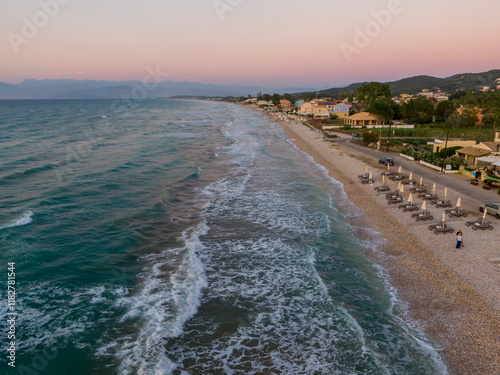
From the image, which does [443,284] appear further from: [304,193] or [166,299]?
[304,193]

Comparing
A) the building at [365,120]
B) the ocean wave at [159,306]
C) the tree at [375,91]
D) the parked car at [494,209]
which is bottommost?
the ocean wave at [159,306]

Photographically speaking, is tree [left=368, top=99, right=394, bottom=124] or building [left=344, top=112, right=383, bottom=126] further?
building [left=344, top=112, right=383, bottom=126]

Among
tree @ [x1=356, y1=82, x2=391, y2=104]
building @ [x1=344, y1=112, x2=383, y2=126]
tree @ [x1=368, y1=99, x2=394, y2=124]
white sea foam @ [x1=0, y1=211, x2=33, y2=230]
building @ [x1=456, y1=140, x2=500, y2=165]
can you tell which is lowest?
white sea foam @ [x1=0, y1=211, x2=33, y2=230]

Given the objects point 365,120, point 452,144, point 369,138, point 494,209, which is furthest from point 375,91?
point 494,209

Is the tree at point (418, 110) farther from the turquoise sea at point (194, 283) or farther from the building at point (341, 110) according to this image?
the turquoise sea at point (194, 283)

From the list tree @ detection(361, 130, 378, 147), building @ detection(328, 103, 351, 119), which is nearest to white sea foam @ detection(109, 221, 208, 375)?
tree @ detection(361, 130, 378, 147)

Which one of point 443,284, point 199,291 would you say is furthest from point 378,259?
point 199,291

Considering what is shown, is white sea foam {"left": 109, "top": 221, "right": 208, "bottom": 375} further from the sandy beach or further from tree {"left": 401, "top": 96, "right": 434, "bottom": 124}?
tree {"left": 401, "top": 96, "right": 434, "bottom": 124}

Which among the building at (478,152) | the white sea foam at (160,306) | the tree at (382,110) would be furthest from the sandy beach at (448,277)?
the tree at (382,110)
